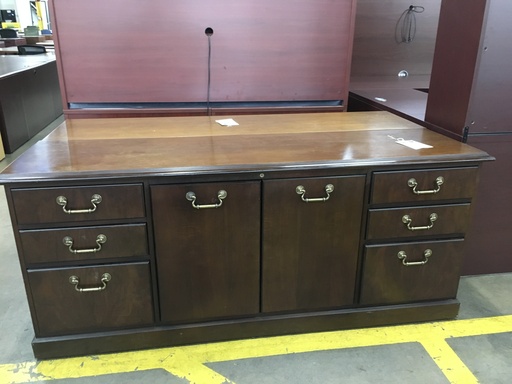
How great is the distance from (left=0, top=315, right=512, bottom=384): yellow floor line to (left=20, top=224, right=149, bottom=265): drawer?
0.42m

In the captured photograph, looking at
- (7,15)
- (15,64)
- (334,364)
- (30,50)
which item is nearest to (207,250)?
(334,364)

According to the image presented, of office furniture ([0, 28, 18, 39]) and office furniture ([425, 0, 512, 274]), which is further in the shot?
office furniture ([0, 28, 18, 39])

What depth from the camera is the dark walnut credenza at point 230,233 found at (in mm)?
1421

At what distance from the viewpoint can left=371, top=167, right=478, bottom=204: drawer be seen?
5.09 ft

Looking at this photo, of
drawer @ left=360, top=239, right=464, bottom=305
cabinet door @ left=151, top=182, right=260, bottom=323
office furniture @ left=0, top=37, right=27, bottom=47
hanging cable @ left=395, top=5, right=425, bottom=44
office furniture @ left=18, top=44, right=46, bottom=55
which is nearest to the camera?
cabinet door @ left=151, top=182, right=260, bottom=323

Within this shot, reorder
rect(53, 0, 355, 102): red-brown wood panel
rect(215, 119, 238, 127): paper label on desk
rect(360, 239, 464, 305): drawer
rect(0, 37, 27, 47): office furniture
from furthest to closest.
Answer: rect(0, 37, 27, 47): office furniture < rect(53, 0, 355, 102): red-brown wood panel < rect(215, 119, 238, 127): paper label on desk < rect(360, 239, 464, 305): drawer

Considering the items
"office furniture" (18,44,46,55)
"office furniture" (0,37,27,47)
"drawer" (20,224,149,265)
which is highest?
"office furniture" (0,37,27,47)

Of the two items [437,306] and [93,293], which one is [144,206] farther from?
[437,306]

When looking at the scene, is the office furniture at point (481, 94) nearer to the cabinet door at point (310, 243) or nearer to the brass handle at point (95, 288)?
the cabinet door at point (310, 243)

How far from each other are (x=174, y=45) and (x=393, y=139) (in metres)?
1.25

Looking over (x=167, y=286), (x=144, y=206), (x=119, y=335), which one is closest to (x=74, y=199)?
(x=144, y=206)

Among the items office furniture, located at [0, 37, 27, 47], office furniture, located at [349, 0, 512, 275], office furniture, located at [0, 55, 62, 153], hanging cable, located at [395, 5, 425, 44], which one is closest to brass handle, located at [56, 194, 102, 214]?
office furniture, located at [349, 0, 512, 275]

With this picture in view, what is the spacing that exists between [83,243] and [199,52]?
4.26 ft

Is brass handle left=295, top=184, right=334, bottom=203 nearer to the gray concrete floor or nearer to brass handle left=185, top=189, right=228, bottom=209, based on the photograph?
brass handle left=185, top=189, right=228, bottom=209
